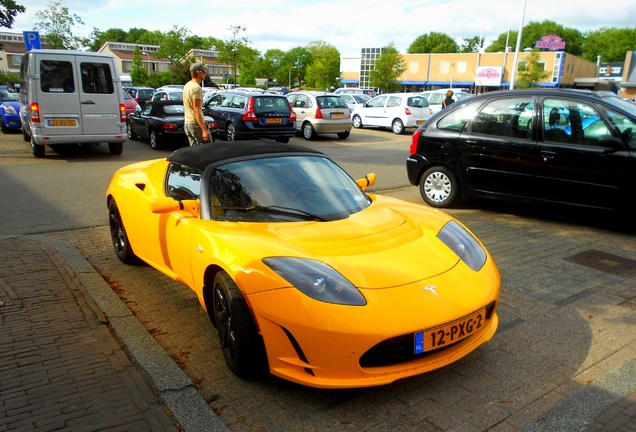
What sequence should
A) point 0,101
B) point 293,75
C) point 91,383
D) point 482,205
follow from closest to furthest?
point 91,383 < point 482,205 < point 0,101 < point 293,75

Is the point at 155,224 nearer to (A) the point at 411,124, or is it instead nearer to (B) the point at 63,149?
(B) the point at 63,149

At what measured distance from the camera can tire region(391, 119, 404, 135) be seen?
817 inches

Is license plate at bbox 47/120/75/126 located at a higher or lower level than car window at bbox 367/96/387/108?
lower

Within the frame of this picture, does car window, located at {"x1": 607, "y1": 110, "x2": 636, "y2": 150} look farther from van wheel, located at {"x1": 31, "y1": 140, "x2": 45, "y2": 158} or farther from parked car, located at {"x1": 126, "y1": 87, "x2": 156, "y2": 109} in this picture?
parked car, located at {"x1": 126, "y1": 87, "x2": 156, "y2": 109}

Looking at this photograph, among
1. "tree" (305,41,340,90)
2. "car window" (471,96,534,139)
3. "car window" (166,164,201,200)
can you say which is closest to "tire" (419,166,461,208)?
"car window" (471,96,534,139)

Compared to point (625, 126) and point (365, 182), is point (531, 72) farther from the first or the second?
point (365, 182)

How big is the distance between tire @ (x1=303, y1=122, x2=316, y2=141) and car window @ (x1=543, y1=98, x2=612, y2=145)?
1177cm

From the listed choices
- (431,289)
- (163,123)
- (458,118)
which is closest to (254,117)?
(163,123)

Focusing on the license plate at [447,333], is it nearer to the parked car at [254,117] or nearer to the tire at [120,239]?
the tire at [120,239]

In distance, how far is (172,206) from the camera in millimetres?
3744

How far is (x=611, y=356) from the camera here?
11.3ft

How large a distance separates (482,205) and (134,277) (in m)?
5.46

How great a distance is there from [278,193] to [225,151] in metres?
0.66

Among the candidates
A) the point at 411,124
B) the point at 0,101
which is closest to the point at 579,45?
the point at 411,124
